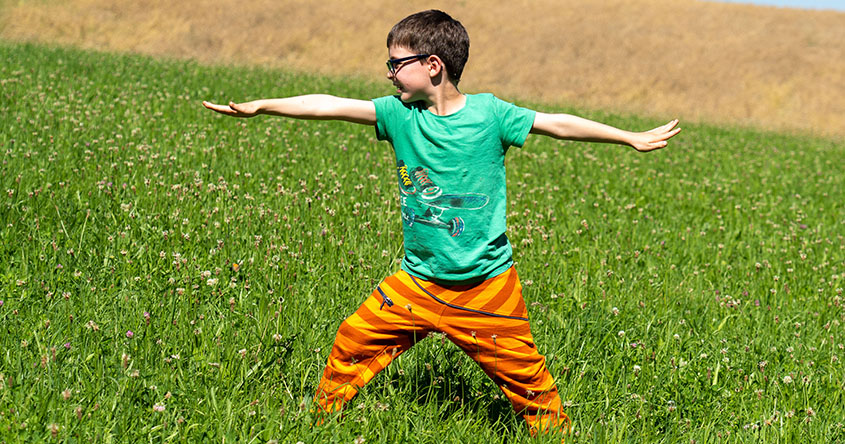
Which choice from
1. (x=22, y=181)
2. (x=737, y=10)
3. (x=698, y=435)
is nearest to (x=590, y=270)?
(x=698, y=435)

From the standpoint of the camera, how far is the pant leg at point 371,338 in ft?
11.1

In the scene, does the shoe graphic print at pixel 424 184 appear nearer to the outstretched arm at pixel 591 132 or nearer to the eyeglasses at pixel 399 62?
the eyeglasses at pixel 399 62

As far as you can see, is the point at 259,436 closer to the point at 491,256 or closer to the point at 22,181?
the point at 491,256

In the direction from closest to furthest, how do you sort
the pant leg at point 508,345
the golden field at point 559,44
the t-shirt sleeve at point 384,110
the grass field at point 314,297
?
the grass field at point 314,297 → the pant leg at point 508,345 → the t-shirt sleeve at point 384,110 → the golden field at point 559,44

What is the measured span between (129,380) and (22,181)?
3787 millimetres

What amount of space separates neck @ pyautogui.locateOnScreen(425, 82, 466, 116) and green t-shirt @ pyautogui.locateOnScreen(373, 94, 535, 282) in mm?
44

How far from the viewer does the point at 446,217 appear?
133 inches

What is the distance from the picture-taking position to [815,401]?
170 inches

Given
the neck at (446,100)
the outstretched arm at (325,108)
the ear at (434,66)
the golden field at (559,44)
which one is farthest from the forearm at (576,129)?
the golden field at (559,44)

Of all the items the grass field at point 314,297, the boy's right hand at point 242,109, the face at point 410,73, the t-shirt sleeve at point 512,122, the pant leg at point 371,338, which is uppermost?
the face at point 410,73

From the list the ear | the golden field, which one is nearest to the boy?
the ear

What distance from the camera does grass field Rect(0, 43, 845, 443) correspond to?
329 cm

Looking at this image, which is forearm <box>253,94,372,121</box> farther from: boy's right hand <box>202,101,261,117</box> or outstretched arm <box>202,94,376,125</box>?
boy's right hand <box>202,101,261,117</box>

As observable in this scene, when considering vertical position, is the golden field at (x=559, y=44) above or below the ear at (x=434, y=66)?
below
